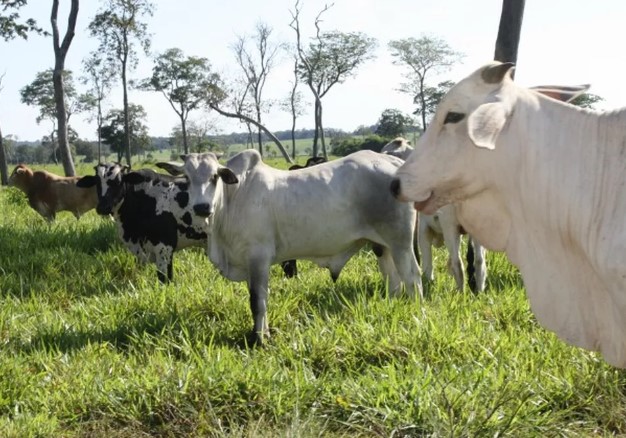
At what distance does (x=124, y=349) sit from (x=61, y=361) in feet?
1.46

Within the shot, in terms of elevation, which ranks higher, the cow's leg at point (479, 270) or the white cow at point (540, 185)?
the white cow at point (540, 185)

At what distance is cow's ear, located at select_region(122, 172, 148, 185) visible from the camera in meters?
7.30

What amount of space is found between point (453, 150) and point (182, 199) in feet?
16.9

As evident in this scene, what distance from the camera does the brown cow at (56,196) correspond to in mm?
12531

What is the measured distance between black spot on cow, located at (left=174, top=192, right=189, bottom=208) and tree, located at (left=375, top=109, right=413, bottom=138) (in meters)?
44.5

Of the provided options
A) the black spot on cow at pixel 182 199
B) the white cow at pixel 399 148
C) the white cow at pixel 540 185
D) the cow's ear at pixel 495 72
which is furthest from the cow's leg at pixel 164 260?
the cow's ear at pixel 495 72

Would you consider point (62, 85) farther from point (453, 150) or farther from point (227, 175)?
point (453, 150)

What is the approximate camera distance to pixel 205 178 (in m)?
4.68

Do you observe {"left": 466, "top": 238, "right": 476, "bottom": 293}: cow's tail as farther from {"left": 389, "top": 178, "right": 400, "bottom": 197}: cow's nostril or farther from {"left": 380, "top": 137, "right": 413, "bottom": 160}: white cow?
{"left": 389, "top": 178, "right": 400, "bottom": 197}: cow's nostril

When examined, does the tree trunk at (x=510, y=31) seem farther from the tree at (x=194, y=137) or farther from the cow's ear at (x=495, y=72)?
the tree at (x=194, y=137)

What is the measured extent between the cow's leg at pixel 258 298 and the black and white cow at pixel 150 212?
215 centimetres

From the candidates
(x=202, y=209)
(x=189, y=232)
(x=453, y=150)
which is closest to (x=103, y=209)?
(x=189, y=232)

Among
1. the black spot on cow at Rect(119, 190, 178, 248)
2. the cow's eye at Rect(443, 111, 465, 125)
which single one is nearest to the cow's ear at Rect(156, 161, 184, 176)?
the black spot on cow at Rect(119, 190, 178, 248)

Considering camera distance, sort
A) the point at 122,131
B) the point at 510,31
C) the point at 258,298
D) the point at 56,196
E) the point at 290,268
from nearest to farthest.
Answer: the point at 258,298 < the point at 290,268 < the point at 510,31 < the point at 56,196 < the point at 122,131
